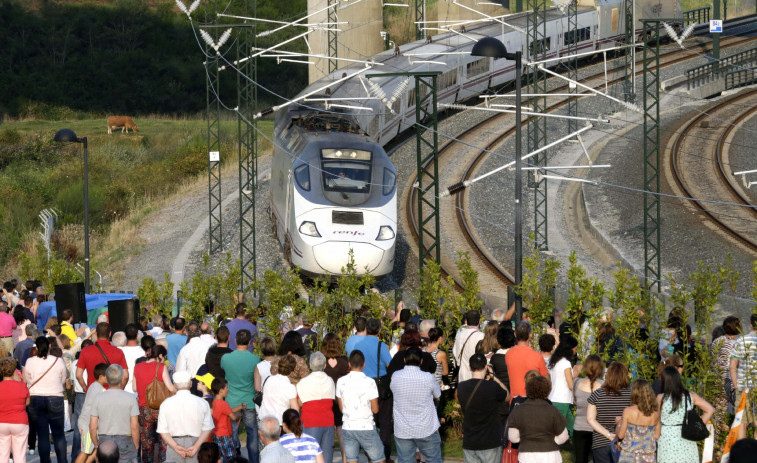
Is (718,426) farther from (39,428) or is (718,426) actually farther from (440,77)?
(440,77)

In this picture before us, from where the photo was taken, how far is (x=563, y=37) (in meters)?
54.4

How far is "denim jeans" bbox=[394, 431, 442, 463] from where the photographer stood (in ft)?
39.5

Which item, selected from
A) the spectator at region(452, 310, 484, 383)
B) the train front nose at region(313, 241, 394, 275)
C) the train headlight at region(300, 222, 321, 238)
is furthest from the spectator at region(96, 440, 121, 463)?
the train headlight at region(300, 222, 321, 238)

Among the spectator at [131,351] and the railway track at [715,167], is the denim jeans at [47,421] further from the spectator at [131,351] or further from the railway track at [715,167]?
the railway track at [715,167]

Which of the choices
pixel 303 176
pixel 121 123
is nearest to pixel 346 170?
pixel 303 176

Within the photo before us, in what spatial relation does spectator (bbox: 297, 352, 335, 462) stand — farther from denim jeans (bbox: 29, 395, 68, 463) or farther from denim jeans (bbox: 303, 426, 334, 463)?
denim jeans (bbox: 29, 395, 68, 463)

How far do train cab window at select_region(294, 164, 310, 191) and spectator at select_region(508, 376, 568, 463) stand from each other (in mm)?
18784

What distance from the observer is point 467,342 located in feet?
46.4

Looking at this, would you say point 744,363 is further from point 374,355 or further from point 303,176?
point 303,176

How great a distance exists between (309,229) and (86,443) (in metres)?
16.2

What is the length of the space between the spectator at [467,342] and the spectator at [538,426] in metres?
3.13

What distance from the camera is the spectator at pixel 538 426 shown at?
34.9 ft

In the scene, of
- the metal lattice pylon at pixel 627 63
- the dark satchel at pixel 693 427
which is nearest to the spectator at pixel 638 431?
the dark satchel at pixel 693 427

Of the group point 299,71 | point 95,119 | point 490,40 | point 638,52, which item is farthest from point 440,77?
point 299,71
